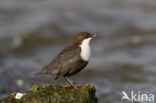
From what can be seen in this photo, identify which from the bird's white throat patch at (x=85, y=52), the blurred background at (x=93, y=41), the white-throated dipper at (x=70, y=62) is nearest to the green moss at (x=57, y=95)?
the white-throated dipper at (x=70, y=62)

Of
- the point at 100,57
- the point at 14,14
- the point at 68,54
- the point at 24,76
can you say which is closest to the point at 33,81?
the point at 24,76

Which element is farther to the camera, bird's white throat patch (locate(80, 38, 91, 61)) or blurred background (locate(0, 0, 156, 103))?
blurred background (locate(0, 0, 156, 103))

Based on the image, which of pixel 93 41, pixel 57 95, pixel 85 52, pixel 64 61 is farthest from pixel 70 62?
pixel 93 41

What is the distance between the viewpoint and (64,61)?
5.84 meters

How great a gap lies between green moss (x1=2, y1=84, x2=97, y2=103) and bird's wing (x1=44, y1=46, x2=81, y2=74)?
1.39 ft

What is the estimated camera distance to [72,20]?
14.6 metres

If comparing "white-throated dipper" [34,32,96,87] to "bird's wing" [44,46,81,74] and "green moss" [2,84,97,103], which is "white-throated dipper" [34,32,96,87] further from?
"green moss" [2,84,97,103]

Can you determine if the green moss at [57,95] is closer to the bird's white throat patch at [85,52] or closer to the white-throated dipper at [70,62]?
the white-throated dipper at [70,62]

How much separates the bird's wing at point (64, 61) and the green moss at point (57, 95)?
42 centimetres

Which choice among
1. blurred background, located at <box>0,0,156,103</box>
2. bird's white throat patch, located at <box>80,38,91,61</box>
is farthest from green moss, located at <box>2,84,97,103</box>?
blurred background, located at <box>0,0,156,103</box>

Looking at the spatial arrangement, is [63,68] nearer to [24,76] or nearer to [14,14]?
[24,76]

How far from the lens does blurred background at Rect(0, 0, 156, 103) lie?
965 cm

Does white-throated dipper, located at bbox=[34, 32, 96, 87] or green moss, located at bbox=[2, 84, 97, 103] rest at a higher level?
white-throated dipper, located at bbox=[34, 32, 96, 87]

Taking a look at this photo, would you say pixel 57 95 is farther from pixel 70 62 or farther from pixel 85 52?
pixel 85 52
